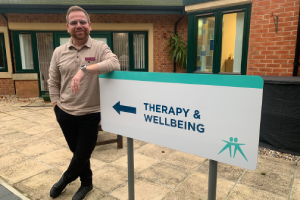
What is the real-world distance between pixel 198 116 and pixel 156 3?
7.51 metres

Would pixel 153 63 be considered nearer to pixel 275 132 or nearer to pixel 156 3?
pixel 156 3

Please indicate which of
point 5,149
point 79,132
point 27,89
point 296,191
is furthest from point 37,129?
point 296,191

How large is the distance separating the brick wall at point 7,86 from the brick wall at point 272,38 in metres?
9.16

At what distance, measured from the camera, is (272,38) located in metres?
4.54

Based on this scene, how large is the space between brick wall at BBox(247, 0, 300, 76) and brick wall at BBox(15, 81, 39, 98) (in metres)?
7.99

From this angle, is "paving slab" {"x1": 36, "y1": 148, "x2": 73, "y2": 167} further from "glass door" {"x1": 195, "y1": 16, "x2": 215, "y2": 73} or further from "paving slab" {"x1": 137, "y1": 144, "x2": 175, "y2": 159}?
"glass door" {"x1": 195, "y1": 16, "x2": 215, "y2": 73}

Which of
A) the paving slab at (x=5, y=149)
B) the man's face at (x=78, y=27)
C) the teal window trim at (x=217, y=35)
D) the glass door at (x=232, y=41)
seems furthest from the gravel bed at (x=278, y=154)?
the paving slab at (x=5, y=149)

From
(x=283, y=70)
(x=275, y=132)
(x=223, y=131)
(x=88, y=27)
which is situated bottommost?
(x=275, y=132)

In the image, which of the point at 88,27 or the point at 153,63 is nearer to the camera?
the point at 88,27

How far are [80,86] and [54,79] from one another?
0.42 m

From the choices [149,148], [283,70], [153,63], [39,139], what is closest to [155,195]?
[149,148]

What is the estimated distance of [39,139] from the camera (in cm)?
454

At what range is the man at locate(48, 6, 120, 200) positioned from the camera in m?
2.16

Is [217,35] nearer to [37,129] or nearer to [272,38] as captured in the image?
[272,38]
